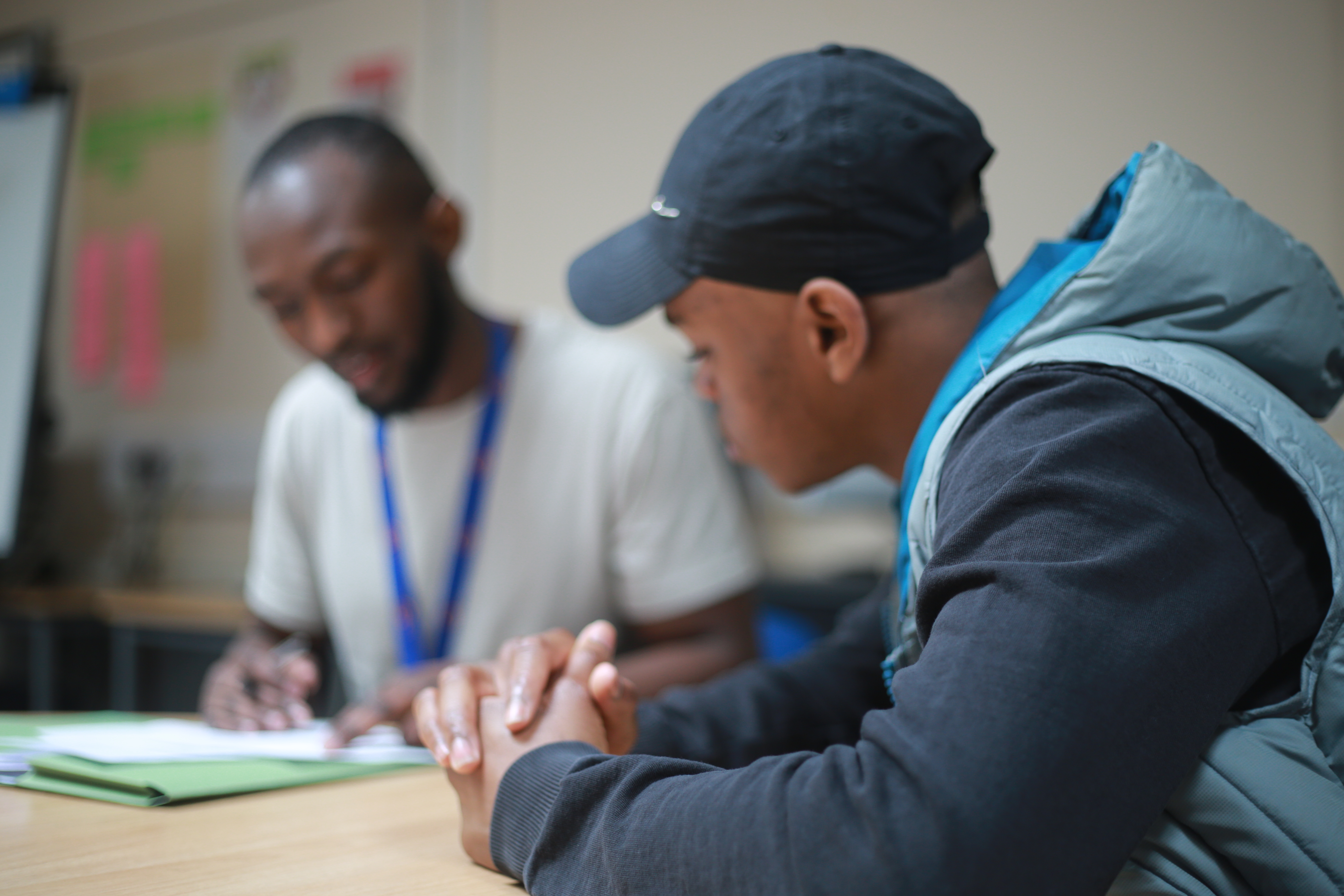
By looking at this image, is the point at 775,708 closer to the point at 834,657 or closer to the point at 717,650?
the point at 834,657

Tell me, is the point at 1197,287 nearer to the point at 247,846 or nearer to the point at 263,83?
the point at 247,846

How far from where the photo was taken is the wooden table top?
680 millimetres

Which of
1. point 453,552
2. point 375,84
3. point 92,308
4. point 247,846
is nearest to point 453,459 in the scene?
point 453,552

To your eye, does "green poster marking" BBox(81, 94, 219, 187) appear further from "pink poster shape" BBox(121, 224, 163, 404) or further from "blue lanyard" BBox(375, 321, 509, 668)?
"blue lanyard" BBox(375, 321, 509, 668)

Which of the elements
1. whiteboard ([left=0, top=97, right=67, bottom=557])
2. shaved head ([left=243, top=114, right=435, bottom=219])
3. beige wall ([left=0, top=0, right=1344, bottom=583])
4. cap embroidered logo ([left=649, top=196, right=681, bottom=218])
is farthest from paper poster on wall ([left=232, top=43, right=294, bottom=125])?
cap embroidered logo ([left=649, top=196, right=681, bottom=218])

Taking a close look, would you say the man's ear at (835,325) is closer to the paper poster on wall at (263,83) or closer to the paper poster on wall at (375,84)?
the paper poster on wall at (375,84)

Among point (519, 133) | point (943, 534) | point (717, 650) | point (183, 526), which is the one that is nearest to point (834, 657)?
point (717, 650)

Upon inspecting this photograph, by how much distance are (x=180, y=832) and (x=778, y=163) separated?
0.67m

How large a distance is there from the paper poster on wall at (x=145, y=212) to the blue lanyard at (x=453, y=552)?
7.15 feet

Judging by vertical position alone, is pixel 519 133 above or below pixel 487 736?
above

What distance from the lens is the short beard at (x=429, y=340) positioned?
1.59m

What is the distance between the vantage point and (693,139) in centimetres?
91

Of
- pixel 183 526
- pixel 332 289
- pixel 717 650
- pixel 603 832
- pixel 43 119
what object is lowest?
pixel 183 526

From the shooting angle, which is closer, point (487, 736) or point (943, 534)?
point (943, 534)
